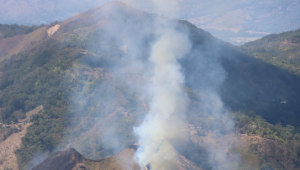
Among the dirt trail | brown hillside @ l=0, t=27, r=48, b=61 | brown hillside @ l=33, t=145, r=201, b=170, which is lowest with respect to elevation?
the dirt trail

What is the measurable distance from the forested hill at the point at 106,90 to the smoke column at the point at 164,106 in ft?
7.63

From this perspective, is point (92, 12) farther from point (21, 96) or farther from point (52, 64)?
point (21, 96)

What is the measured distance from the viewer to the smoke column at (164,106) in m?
22.0

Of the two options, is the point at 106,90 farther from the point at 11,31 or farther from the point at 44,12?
the point at 44,12

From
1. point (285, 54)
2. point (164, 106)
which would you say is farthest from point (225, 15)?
point (164, 106)

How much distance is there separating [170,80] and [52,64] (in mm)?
23556

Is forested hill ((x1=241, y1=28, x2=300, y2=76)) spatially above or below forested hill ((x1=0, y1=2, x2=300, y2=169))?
above

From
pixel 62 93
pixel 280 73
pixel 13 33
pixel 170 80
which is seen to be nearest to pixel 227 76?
pixel 280 73

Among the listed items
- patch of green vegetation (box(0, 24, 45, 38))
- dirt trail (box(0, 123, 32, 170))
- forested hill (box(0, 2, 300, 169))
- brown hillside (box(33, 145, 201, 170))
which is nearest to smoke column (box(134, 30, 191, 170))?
brown hillside (box(33, 145, 201, 170))

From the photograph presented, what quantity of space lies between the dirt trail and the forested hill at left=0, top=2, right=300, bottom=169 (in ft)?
2.29

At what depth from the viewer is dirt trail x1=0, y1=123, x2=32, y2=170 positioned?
23.7 m

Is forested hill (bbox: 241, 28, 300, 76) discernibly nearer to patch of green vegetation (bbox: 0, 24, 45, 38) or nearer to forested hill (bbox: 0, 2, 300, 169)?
forested hill (bbox: 0, 2, 300, 169)

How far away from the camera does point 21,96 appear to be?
3475cm

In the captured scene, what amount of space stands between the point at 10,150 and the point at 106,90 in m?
16.6
